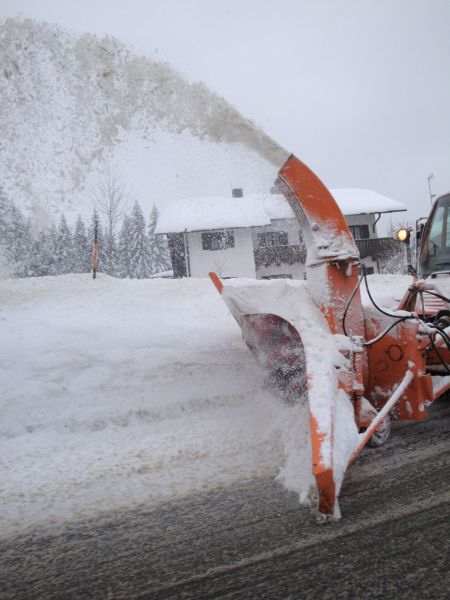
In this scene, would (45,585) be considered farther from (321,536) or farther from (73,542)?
(321,536)

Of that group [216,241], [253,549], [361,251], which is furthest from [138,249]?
[253,549]

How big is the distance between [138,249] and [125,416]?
39.9m

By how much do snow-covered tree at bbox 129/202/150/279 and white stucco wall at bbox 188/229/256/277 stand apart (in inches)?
761

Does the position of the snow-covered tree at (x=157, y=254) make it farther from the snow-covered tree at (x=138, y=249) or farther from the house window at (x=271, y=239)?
the house window at (x=271, y=239)

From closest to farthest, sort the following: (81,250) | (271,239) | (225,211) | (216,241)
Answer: (216,241) < (225,211) < (271,239) < (81,250)

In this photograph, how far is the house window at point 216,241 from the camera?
2362cm

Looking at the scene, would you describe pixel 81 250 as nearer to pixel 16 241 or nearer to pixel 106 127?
pixel 16 241

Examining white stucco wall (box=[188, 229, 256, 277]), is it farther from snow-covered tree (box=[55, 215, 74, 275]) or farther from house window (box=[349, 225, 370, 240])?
snow-covered tree (box=[55, 215, 74, 275])

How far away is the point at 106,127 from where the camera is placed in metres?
5.07

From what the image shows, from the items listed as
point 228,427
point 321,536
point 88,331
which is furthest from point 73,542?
point 88,331

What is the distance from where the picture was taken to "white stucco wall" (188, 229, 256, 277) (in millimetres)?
23578

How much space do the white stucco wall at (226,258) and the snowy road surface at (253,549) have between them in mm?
21269

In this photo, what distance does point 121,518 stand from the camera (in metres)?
2.33

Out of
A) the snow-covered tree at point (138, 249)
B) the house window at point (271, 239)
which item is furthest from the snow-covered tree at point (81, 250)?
the house window at point (271, 239)
